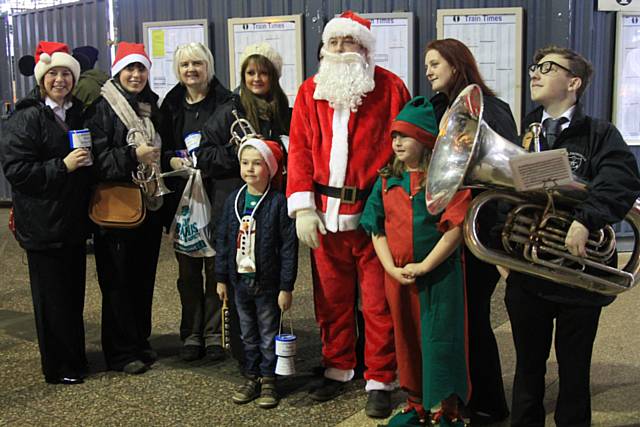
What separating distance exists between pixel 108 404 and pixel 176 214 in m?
1.15

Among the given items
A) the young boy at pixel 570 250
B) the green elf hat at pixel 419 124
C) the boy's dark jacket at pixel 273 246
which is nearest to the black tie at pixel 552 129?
the young boy at pixel 570 250

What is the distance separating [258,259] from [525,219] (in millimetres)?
1470

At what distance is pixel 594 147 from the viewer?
297 centimetres

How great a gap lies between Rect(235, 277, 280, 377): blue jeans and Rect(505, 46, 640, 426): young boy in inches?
49.8

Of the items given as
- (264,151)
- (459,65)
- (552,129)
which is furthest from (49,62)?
(552,129)

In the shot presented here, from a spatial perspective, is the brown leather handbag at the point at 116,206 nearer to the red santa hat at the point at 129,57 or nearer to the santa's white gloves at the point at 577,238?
the red santa hat at the point at 129,57

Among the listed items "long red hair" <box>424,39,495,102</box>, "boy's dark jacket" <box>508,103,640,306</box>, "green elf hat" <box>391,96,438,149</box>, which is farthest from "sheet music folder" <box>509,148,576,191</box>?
"long red hair" <box>424,39,495,102</box>

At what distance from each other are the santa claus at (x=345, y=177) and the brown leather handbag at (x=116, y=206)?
0.96 metres

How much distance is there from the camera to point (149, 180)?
427cm

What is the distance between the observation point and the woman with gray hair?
4.48m

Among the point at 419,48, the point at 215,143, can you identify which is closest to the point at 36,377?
the point at 215,143

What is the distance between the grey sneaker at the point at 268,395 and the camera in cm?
385

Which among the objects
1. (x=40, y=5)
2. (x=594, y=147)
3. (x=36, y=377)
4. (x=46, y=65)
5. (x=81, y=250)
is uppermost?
(x=40, y=5)

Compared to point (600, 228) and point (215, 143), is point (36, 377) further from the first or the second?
point (600, 228)
